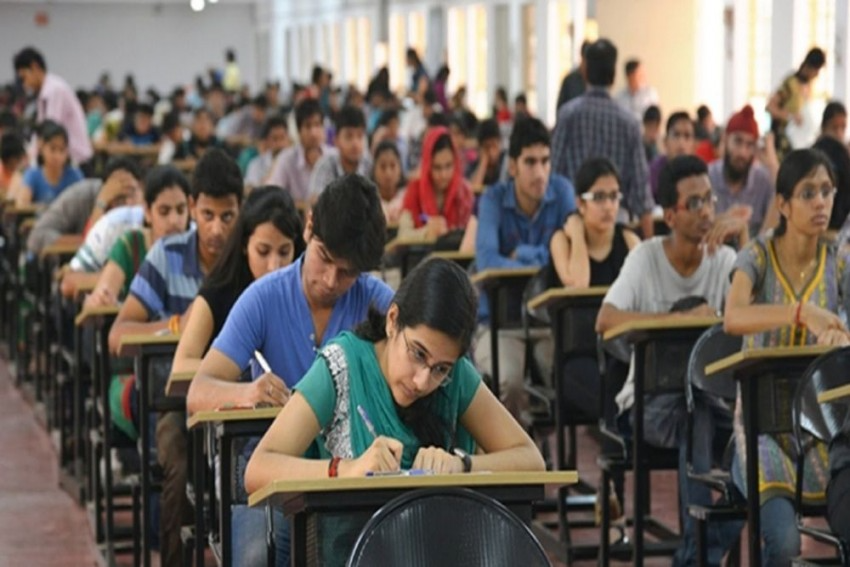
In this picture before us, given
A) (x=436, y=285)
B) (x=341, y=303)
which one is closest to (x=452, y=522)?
(x=436, y=285)

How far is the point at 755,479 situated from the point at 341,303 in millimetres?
1075

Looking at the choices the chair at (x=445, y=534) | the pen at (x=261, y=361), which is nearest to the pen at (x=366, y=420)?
the chair at (x=445, y=534)

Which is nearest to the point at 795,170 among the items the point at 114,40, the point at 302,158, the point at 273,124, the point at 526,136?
the point at 526,136

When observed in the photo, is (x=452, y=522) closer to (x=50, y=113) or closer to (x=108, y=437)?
(x=108, y=437)

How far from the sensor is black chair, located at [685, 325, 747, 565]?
482 centimetres

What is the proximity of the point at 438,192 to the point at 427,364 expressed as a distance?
552 cm

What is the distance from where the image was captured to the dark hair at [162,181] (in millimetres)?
6309

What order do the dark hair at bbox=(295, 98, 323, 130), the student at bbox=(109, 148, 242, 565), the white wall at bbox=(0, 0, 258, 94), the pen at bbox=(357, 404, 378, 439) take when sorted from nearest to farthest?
1. the pen at bbox=(357, 404, 378, 439)
2. the student at bbox=(109, 148, 242, 565)
3. the dark hair at bbox=(295, 98, 323, 130)
4. the white wall at bbox=(0, 0, 258, 94)

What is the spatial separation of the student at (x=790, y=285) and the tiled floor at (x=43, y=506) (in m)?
1.44

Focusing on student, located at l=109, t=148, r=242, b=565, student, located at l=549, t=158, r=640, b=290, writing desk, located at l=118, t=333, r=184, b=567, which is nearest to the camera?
writing desk, located at l=118, t=333, r=184, b=567

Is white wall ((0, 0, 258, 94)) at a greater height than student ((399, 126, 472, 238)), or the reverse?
white wall ((0, 0, 258, 94))

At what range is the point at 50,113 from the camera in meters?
12.6

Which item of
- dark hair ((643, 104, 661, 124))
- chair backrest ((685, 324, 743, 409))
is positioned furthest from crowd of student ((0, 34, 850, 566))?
dark hair ((643, 104, 661, 124))

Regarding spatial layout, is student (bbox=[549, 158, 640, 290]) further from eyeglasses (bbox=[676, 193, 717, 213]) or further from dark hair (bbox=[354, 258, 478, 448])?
dark hair (bbox=[354, 258, 478, 448])
